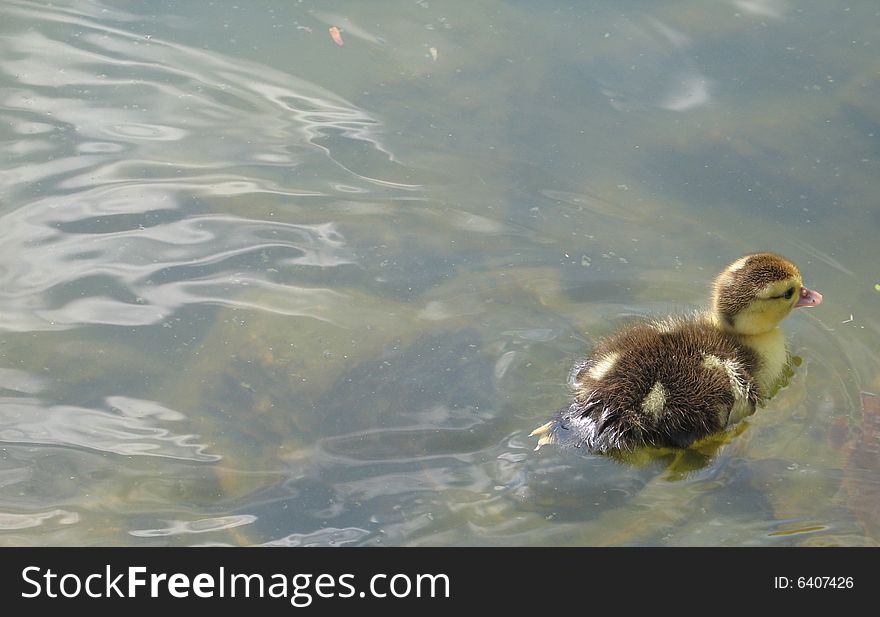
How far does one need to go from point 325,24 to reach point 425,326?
2.20m

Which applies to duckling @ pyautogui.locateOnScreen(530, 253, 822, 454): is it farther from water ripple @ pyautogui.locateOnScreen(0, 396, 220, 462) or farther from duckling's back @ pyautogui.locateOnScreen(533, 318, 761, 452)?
water ripple @ pyautogui.locateOnScreen(0, 396, 220, 462)

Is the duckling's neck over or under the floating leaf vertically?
under

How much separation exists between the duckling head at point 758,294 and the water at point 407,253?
10.7 inches

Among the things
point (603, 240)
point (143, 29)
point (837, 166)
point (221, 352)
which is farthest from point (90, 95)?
point (837, 166)

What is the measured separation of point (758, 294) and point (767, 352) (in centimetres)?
26

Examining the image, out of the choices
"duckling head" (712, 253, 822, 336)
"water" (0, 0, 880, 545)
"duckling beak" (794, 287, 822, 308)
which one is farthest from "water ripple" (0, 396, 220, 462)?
"duckling beak" (794, 287, 822, 308)

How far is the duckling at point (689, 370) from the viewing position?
3.56 meters

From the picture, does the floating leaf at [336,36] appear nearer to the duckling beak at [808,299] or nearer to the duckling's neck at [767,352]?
the duckling's neck at [767,352]

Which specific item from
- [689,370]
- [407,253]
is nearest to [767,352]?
[689,370]

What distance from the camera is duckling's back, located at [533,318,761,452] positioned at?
3.55 metres

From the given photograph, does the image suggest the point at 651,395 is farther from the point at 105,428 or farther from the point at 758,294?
the point at 105,428

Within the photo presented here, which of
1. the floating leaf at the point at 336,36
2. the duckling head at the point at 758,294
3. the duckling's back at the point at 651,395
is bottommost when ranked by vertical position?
the duckling's back at the point at 651,395

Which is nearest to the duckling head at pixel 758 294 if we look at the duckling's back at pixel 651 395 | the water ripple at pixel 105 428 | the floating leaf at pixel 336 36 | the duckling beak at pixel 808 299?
the duckling beak at pixel 808 299

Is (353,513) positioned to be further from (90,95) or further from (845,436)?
(90,95)
